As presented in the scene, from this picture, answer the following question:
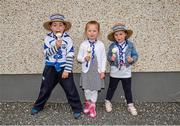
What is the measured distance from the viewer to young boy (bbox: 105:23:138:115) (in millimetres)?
5277

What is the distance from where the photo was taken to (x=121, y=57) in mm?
5348

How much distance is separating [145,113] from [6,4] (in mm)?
2489

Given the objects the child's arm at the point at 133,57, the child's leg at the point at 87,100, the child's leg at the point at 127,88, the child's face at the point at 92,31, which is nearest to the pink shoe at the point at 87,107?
the child's leg at the point at 87,100

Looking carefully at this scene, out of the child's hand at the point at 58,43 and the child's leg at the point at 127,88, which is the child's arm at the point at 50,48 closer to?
the child's hand at the point at 58,43

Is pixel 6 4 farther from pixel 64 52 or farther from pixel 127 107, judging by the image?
pixel 127 107

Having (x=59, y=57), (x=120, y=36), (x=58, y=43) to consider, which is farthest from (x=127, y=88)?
(x=58, y=43)

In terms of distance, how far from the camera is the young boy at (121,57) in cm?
528

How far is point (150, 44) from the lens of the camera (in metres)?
5.77

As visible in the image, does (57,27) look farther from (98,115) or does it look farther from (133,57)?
(98,115)

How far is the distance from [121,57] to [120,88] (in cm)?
77

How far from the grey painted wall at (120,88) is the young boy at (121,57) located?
441 mm

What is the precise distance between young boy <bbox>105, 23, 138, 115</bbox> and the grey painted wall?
0.44 metres

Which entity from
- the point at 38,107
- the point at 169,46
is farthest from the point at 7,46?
the point at 169,46

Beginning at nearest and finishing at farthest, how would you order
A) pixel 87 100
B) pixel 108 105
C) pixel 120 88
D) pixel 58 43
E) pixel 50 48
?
pixel 58 43, pixel 50 48, pixel 87 100, pixel 108 105, pixel 120 88
